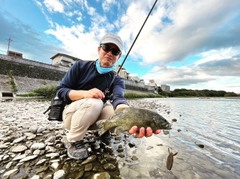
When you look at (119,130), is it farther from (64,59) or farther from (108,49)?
(64,59)

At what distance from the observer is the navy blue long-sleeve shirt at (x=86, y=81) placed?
2.96 meters

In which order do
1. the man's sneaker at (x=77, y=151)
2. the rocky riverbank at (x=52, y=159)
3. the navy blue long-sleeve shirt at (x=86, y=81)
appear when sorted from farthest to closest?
1. the navy blue long-sleeve shirt at (x=86, y=81)
2. the man's sneaker at (x=77, y=151)
3. the rocky riverbank at (x=52, y=159)

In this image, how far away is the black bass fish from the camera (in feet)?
7.24

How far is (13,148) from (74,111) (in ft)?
4.69

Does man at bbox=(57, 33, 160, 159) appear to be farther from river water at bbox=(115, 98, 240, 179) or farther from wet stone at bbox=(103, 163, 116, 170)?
river water at bbox=(115, 98, 240, 179)

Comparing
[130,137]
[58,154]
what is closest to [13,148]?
[58,154]

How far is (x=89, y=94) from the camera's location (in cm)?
266

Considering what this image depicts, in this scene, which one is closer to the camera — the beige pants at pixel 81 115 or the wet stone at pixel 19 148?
the beige pants at pixel 81 115

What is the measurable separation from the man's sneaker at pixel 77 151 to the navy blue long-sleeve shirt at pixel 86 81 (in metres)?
0.86

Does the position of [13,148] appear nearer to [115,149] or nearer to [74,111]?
[74,111]

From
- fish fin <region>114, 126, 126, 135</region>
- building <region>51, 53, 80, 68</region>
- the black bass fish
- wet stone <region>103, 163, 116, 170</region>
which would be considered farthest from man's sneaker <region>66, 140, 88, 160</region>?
building <region>51, 53, 80, 68</region>

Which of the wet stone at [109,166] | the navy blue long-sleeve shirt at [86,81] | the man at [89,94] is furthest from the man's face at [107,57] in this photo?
the wet stone at [109,166]

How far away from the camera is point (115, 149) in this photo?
9.87 feet

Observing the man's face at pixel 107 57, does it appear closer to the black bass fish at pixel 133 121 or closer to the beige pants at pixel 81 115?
the beige pants at pixel 81 115
